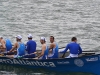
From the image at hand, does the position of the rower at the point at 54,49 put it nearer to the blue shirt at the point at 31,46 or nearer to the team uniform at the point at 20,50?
the blue shirt at the point at 31,46

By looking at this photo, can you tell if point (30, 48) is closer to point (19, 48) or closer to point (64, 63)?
point (19, 48)

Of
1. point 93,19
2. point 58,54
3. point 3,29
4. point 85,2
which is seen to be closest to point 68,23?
point 93,19

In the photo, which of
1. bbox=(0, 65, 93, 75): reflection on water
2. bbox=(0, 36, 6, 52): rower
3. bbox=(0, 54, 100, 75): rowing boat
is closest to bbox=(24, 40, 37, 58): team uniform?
bbox=(0, 54, 100, 75): rowing boat

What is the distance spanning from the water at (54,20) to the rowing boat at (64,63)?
8220 mm

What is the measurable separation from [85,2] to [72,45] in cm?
3662

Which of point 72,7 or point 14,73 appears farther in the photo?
point 72,7

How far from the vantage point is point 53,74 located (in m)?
29.2

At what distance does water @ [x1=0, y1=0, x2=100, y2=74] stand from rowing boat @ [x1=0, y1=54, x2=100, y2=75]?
27.0 feet

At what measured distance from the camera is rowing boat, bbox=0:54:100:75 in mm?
27719

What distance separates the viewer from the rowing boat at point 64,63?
90.9 ft

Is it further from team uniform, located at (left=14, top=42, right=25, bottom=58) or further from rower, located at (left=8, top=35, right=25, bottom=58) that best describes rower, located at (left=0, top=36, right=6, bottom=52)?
team uniform, located at (left=14, top=42, right=25, bottom=58)

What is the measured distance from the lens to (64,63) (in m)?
28.5

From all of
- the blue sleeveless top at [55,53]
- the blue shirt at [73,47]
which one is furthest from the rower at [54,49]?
the blue shirt at [73,47]

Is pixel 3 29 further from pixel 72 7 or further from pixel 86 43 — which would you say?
pixel 72 7
